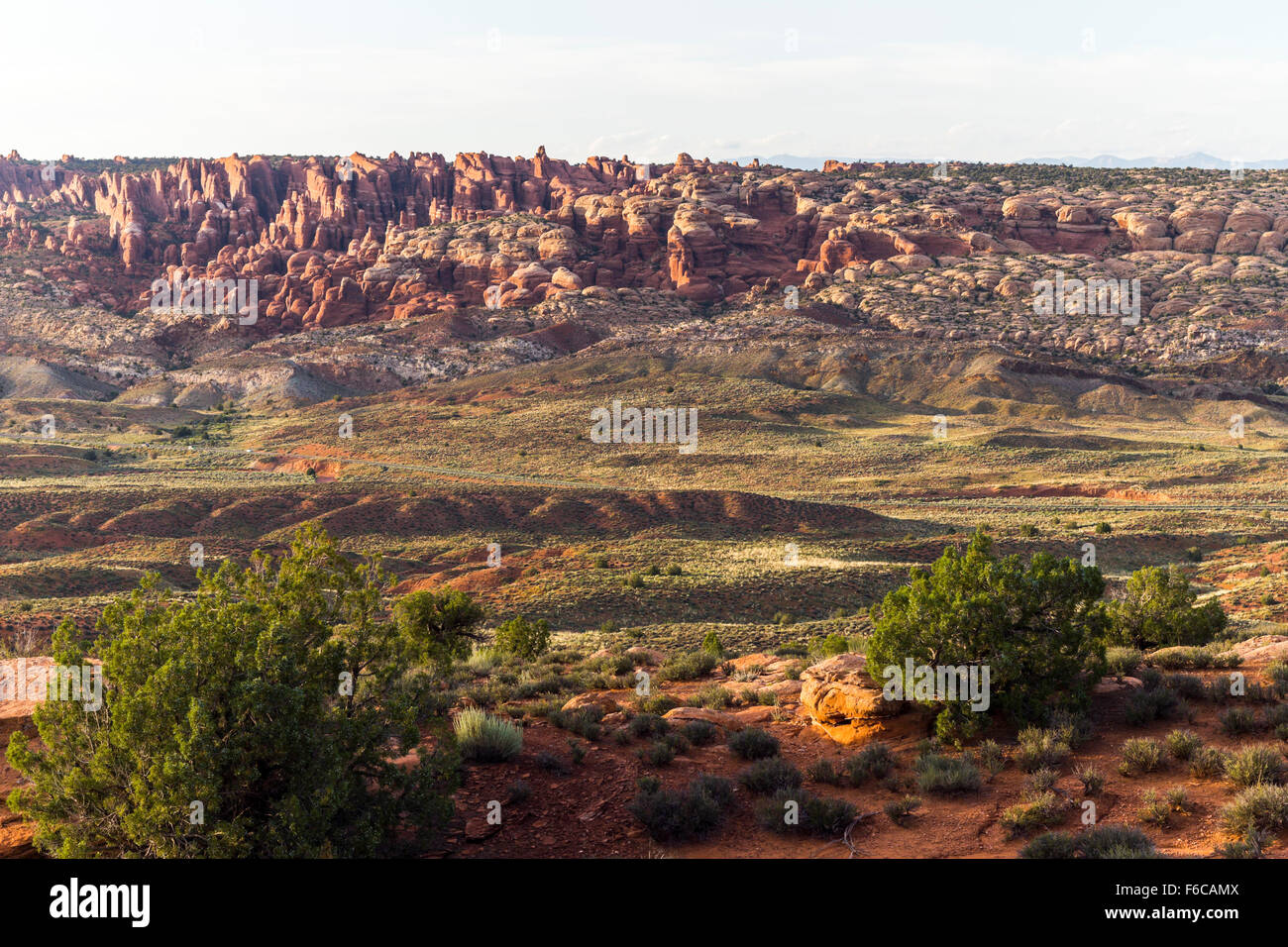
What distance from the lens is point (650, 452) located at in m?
66.9

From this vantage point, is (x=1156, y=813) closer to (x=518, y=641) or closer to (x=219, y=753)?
(x=219, y=753)

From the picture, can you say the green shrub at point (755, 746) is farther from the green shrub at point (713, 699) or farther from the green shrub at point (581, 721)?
the green shrub at point (713, 699)

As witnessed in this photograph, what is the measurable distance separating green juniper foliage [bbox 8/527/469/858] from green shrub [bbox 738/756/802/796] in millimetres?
3656

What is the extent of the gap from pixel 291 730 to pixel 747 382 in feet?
271

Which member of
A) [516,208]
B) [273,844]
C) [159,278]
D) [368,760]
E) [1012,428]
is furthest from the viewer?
[516,208]

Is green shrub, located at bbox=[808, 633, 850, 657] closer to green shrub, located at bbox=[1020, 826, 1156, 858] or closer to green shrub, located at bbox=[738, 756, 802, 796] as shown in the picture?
green shrub, located at bbox=[738, 756, 802, 796]

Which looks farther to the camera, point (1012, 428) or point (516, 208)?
point (516, 208)

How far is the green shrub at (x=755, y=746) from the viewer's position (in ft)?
37.3

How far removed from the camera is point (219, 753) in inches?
275

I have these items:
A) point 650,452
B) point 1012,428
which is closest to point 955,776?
point 650,452

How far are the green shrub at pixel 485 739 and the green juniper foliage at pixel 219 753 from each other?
6.69ft

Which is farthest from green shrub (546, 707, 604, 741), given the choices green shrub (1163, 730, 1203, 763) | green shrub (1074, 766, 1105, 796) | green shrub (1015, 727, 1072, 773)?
green shrub (1163, 730, 1203, 763)

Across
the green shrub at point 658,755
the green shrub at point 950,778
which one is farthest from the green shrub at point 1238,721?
the green shrub at point 658,755
